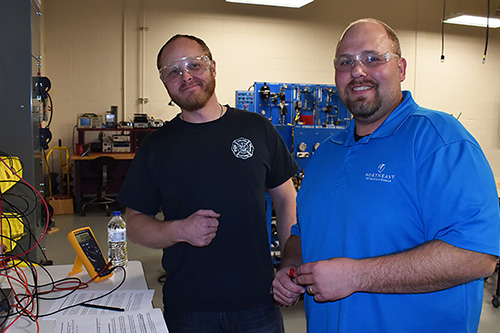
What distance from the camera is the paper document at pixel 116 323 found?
1.21m

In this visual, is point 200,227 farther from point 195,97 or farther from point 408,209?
point 408,209

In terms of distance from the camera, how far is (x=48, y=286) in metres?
1.58

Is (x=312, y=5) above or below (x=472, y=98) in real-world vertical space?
above

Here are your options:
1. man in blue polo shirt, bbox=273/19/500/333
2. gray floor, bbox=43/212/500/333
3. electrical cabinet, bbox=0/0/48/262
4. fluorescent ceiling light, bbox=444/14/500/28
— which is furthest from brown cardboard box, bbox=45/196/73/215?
fluorescent ceiling light, bbox=444/14/500/28

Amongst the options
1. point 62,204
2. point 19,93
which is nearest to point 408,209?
point 19,93

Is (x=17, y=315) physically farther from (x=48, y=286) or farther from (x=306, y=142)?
(x=306, y=142)

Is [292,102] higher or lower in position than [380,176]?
higher

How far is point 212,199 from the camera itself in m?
1.52

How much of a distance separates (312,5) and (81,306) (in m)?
Result: 7.53

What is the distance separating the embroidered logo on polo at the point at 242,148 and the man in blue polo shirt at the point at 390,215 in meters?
0.32

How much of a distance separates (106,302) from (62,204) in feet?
17.3

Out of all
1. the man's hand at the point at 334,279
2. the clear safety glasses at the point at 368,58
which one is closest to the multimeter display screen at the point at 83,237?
the man's hand at the point at 334,279

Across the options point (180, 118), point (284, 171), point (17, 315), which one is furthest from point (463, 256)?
point (17, 315)

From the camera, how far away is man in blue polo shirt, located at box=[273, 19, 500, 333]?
36.3 inches
